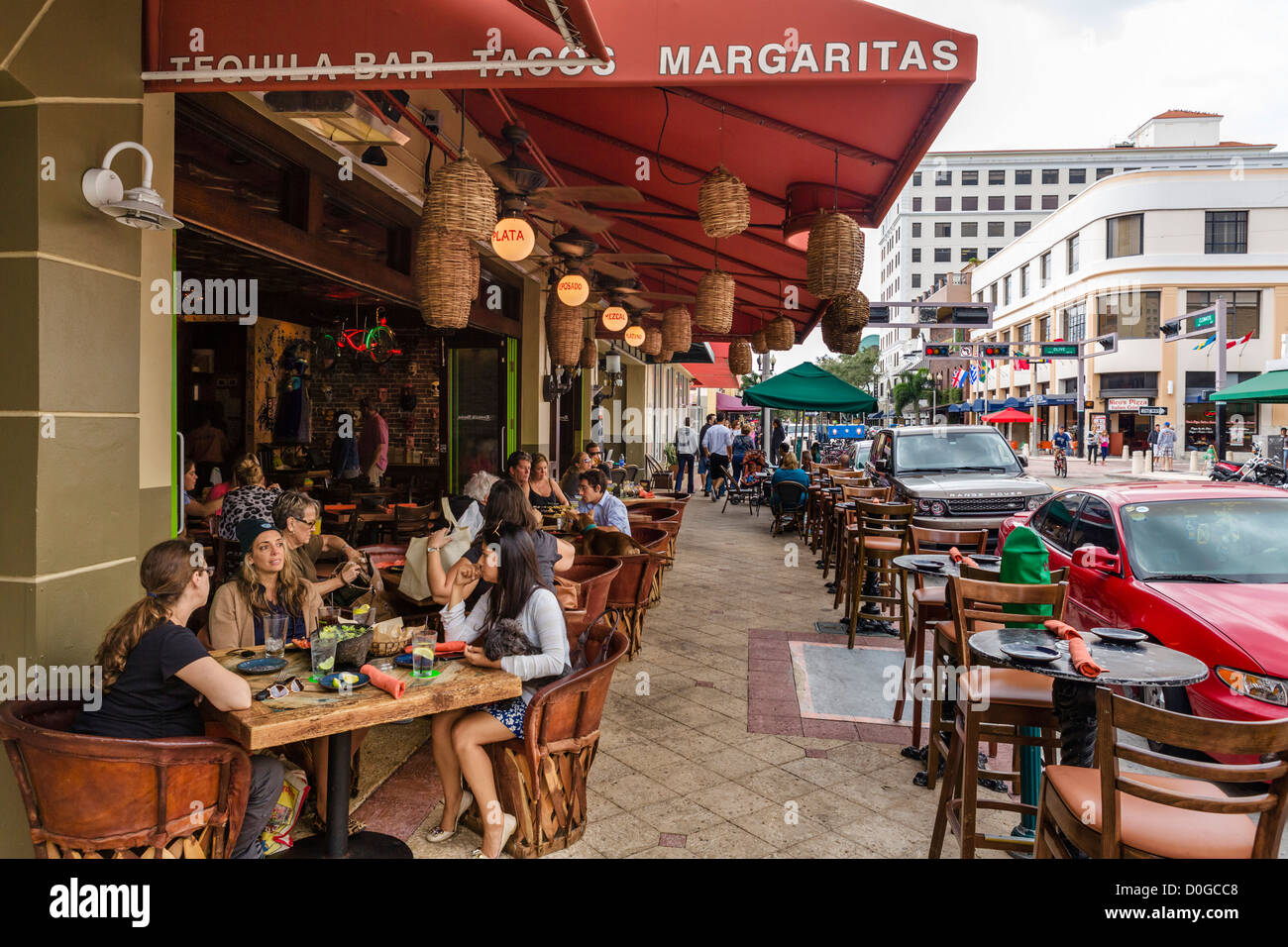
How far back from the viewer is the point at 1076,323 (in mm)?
39250

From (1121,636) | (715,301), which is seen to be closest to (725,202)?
(715,301)

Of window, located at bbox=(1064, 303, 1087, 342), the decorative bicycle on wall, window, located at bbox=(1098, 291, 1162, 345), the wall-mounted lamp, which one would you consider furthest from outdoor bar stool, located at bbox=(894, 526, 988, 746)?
window, located at bbox=(1064, 303, 1087, 342)

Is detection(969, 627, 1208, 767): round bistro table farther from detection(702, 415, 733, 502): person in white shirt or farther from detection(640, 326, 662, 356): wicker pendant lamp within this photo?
detection(702, 415, 733, 502): person in white shirt

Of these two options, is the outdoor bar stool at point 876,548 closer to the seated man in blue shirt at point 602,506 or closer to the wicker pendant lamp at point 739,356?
the seated man in blue shirt at point 602,506

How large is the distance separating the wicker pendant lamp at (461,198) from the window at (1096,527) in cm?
407

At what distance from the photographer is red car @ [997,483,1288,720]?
3441 mm

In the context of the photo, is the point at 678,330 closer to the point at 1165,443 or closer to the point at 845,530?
the point at 845,530

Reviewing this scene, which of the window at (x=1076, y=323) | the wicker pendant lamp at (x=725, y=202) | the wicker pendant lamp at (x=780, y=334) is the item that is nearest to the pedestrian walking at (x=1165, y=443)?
the window at (x=1076, y=323)

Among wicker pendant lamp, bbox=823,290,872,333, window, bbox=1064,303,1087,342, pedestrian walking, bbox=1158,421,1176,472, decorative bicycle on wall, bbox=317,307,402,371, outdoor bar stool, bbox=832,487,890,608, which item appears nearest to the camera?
wicker pendant lamp, bbox=823,290,872,333

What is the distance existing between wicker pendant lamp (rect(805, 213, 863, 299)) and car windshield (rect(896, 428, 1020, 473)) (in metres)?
5.84

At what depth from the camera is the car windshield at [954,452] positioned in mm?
10142

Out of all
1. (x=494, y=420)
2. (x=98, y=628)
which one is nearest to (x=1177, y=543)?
(x=98, y=628)

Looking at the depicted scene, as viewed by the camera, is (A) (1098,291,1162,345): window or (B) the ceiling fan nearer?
(B) the ceiling fan

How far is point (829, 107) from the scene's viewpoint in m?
4.50
